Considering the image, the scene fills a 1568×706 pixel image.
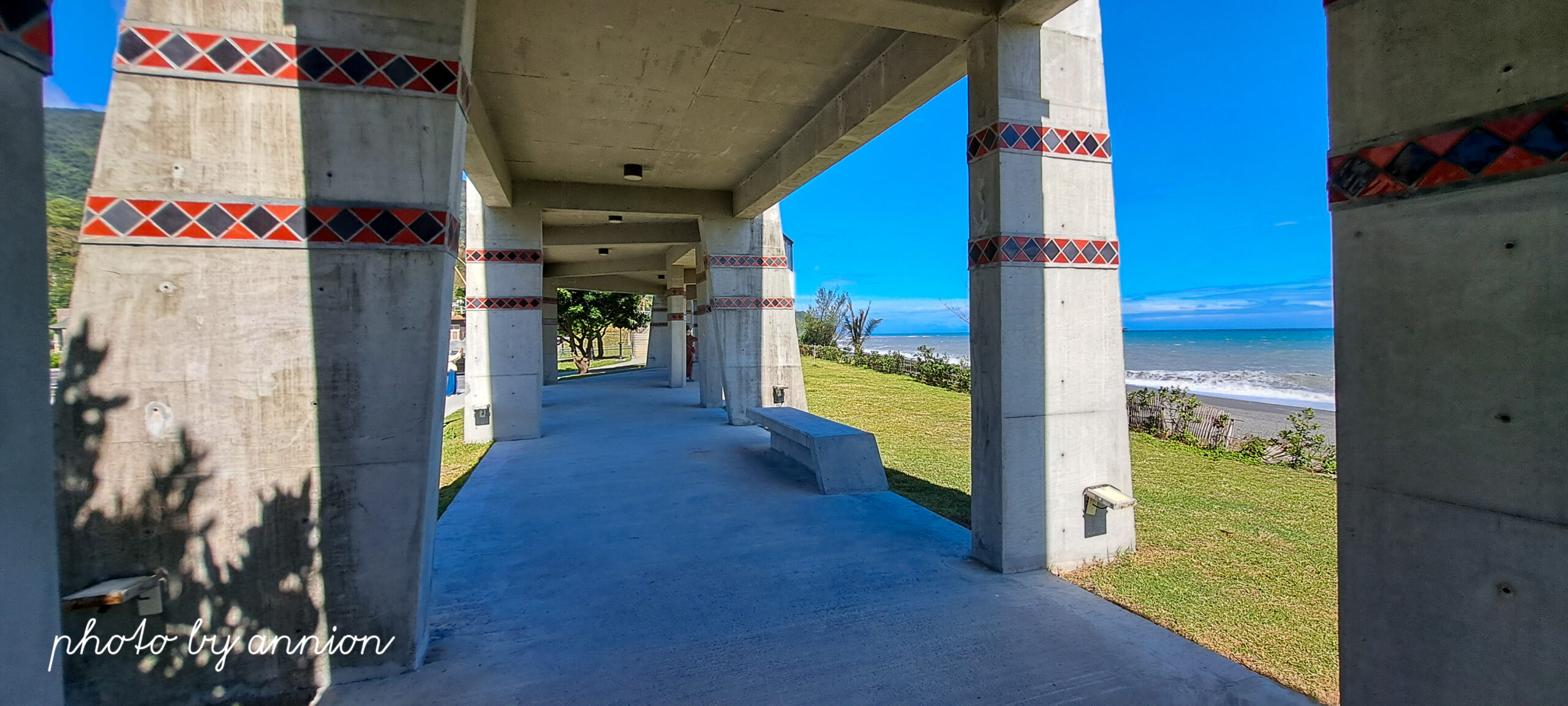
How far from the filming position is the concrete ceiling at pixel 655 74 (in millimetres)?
4691

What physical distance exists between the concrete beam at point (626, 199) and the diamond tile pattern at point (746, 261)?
2.41 feet

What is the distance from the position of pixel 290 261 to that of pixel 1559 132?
446 cm

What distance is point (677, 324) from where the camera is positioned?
714 inches

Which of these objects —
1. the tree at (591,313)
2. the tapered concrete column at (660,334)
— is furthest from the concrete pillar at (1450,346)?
the tree at (591,313)

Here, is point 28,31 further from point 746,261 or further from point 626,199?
point 746,261

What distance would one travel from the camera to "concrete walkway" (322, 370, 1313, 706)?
2820 millimetres

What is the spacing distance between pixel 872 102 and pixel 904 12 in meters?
1.60

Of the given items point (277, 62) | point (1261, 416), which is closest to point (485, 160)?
point (277, 62)

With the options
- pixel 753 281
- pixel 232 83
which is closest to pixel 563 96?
→ pixel 232 83

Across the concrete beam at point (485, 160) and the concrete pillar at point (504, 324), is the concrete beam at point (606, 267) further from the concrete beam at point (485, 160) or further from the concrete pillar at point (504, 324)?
the concrete beam at point (485, 160)

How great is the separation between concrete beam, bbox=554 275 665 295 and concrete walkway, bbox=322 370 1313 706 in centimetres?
1660

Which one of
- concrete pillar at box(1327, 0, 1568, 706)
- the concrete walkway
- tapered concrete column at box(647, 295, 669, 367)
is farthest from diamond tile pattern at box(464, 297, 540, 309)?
tapered concrete column at box(647, 295, 669, 367)

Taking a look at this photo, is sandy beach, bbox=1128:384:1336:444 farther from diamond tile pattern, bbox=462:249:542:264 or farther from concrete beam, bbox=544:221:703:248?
diamond tile pattern, bbox=462:249:542:264

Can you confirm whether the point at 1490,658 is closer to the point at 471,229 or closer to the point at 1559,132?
the point at 1559,132
